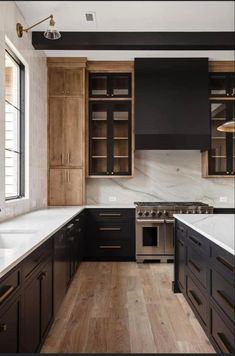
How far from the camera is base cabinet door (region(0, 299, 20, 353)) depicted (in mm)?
1412

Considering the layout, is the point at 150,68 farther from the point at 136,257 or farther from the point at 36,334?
the point at 36,334

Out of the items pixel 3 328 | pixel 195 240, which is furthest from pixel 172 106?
pixel 3 328

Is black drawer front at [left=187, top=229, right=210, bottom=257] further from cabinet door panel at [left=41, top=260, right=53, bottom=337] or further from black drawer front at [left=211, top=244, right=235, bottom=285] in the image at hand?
cabinet door panel at [left=41, top=260, right=53, bottom=337]

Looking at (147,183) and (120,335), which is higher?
(147,183)

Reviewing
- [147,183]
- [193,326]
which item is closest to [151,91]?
[147,183]

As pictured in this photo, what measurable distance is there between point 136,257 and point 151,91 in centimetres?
247

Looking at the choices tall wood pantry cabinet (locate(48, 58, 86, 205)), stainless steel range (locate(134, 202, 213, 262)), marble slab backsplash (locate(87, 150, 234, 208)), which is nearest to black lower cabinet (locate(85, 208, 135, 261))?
stainless steel range (locate(134, 202, 213, 262))

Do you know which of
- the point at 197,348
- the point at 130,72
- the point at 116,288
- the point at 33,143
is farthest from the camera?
the point at 130,72

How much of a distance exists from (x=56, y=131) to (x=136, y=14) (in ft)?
6.74

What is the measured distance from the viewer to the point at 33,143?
409cm

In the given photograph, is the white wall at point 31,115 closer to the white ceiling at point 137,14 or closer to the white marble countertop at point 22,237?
the white ceiling at point 137,14

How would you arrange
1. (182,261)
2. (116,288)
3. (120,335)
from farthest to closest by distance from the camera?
(116,288), (182,261), (120,335)

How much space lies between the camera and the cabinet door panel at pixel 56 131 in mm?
4875

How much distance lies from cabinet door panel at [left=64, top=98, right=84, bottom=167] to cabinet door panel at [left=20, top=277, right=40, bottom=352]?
117 inches
